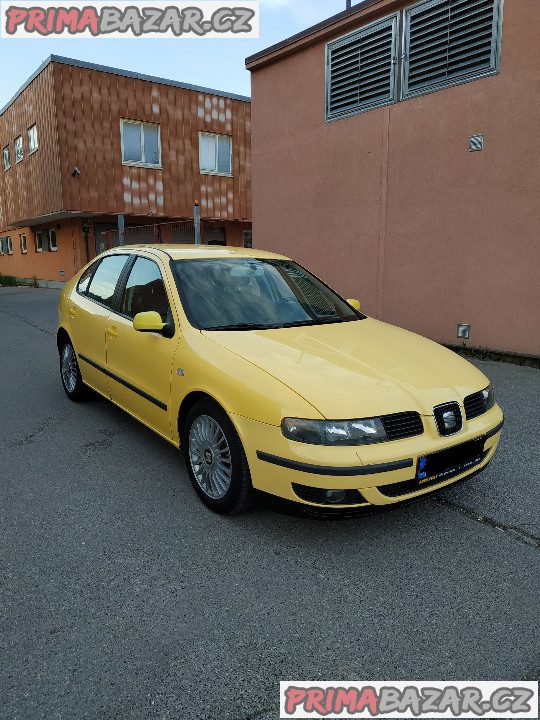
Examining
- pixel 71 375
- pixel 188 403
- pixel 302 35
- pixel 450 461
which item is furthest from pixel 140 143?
pixel 450 461

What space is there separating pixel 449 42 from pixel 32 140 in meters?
17.2

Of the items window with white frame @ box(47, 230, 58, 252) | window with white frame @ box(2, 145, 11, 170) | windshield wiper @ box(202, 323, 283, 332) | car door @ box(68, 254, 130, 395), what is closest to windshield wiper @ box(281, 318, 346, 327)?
windshield wiper @ box(202, 323, 283, 332)

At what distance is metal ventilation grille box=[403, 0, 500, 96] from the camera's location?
7.01 m

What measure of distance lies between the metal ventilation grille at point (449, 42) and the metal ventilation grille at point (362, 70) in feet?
1.13

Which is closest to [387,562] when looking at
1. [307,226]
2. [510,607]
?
[510,607]

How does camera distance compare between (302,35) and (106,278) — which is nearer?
(106,278)

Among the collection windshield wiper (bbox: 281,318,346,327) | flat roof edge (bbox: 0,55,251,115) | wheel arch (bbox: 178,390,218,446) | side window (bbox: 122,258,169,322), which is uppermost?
flat roof edge (bbox: 0,55,251,115)

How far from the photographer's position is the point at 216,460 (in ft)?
10.3

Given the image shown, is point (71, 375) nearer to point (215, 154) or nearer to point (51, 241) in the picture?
point (215, 154)

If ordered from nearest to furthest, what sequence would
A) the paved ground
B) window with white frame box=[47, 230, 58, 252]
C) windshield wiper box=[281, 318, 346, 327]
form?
the paved ground
windshield wiper box=[281, 318, 346, 327]
window with white frame box=[47, 230, 58, 252]

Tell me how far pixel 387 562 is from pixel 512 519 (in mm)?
942

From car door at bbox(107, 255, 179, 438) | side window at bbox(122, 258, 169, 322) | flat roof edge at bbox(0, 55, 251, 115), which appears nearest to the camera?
car door at bbox(107, 255, 179, 438)

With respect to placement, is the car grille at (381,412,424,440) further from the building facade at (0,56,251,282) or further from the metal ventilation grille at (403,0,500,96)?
the building facade at (0,56,251,282)

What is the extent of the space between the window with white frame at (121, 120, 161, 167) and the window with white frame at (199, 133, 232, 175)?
69.4 inches
